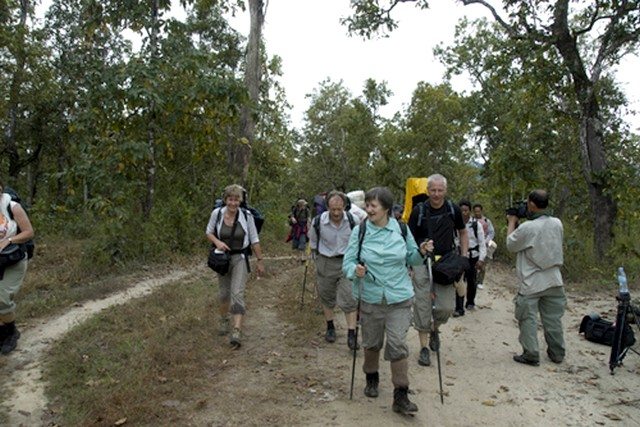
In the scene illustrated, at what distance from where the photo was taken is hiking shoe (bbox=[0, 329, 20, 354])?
5.80m

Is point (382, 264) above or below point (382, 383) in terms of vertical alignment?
above

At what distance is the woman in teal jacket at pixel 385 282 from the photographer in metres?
4.44

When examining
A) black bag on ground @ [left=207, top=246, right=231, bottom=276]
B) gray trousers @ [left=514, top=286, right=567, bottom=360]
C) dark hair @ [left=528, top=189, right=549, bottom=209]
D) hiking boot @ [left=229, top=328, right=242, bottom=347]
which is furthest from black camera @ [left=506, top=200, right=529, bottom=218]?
hiking boot @ [left=229, top=328, right=242, bottom=347]

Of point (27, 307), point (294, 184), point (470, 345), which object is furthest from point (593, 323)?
point (294, 184)

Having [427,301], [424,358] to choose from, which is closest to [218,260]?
[427,301]

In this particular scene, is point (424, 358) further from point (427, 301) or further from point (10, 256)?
point (10, 256)

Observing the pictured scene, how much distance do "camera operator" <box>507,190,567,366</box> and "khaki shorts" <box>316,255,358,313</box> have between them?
198 cm

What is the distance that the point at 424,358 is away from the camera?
582cm

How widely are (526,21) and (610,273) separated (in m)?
6.13

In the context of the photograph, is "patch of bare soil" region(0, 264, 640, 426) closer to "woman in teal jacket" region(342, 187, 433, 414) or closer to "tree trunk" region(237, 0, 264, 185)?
"woman in teal jacket" region(342, 187, 433, 414)

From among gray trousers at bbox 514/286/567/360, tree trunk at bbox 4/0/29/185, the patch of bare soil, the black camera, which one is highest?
tree trunk at bbox 4/0/29/185

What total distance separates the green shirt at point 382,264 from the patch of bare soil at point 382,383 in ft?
3.39

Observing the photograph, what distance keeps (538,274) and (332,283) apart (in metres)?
2.39

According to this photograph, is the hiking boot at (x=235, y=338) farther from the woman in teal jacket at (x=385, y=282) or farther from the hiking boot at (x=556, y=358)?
the hiking boot at (x=556, y=358)
